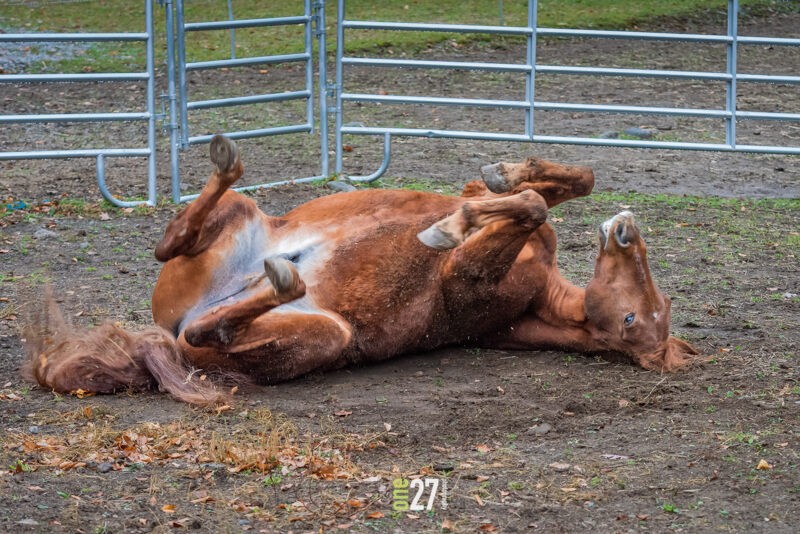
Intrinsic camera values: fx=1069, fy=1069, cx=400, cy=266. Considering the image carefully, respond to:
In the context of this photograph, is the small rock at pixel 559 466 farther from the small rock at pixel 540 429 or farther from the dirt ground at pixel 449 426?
the small rock at pixel 540 429

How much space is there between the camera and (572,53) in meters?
15.0

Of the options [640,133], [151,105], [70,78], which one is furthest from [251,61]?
[640,133]

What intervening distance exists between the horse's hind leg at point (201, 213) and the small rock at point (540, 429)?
169 centimetres

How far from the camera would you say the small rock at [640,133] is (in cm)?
1064

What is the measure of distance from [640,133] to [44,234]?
595 cm

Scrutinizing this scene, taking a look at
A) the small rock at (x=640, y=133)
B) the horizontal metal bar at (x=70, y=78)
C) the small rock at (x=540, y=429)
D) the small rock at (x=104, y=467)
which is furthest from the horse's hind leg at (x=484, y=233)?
the small rock at (x=640, y=133)

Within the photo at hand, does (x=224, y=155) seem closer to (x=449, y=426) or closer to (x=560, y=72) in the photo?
(x=449, y=426)

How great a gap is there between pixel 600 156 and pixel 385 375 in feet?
18.9

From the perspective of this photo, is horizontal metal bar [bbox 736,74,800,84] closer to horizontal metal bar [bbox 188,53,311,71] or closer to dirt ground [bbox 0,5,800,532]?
dirt ground [bbox 0,5,800,532]

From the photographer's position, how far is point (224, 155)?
4.89 metres

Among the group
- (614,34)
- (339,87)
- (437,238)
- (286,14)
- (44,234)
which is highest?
(286,14)

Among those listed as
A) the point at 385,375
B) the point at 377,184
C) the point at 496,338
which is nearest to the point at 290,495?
the point at 385,375

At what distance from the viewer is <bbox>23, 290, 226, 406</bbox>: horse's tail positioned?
4.62 m

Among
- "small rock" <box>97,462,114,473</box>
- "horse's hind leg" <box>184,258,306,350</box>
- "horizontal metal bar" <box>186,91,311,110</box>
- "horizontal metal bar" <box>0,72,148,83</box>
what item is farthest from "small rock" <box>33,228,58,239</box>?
"small rock" <box>97,462,114,473</box>
